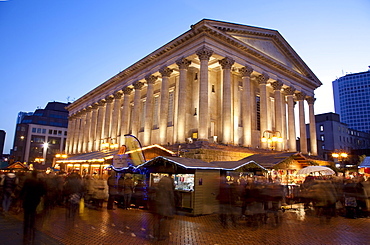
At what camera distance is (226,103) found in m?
29.4

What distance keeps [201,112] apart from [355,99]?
15561cm

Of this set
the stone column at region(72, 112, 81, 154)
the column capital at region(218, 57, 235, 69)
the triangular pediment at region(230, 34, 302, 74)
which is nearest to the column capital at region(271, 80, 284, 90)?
the triangular pediment at region(230, 34, 302, 74)

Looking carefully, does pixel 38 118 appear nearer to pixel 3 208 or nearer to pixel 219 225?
pixel 3 208

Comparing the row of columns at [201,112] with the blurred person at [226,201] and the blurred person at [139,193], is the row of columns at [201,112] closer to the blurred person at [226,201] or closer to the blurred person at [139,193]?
the blurred person at [139,193]

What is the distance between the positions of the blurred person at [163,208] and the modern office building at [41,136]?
84994mm

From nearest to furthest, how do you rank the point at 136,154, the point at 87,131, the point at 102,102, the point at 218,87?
1. the point at 136,154
2. the point at 218,87
3. the point at 102,102
4. the point at 87,131

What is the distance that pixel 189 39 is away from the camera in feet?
99.0

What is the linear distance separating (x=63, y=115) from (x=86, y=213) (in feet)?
303

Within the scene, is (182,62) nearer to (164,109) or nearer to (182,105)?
(182,105)

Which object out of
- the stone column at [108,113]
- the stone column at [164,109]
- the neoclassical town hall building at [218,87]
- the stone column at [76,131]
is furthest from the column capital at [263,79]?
the stone column at [76,131]

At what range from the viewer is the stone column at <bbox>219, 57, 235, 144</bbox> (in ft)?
94.8

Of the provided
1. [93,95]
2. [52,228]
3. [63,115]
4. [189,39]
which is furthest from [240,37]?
[63,115]

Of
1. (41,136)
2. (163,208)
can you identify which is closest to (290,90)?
(163,208)

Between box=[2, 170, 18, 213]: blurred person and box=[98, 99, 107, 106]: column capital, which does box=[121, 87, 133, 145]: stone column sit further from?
box=[2, 170, 18, 213]: blurred person
